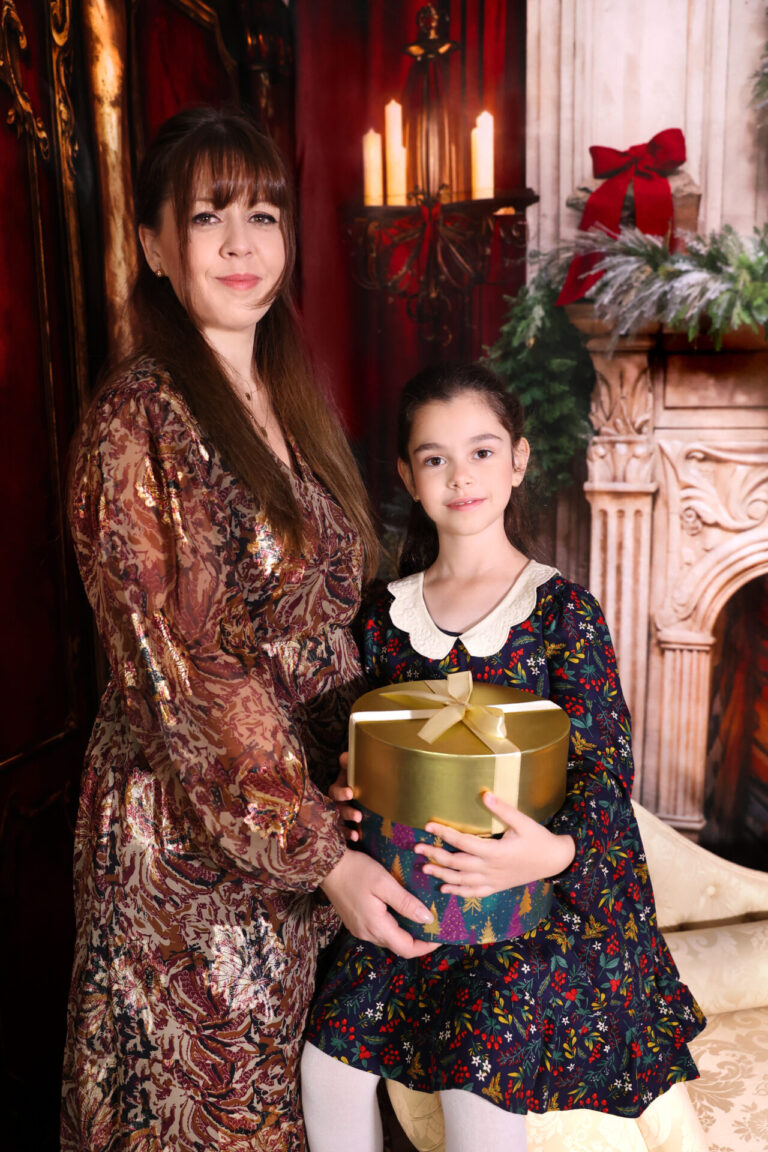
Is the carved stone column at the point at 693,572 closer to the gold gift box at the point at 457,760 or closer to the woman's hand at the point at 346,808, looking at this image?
the gold gift box at the point at 457,760

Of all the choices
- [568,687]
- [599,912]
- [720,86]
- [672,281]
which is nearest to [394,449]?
[672,281]

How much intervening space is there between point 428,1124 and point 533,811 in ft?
2.05

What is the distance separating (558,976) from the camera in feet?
3.99

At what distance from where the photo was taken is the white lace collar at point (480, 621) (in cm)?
139

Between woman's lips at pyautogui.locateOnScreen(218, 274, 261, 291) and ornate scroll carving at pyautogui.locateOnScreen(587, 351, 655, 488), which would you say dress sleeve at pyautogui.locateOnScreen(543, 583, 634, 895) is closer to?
woman's lips at pyautogui.locateOnScreen(218, 274, 261, 291)

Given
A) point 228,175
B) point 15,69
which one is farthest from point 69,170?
point 228,175

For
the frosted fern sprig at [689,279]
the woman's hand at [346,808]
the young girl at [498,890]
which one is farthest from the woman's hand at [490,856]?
the frosted fern sprig at [689,279]

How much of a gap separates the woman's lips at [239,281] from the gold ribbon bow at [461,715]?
24.7 inches

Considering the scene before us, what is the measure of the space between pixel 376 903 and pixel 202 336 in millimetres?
827

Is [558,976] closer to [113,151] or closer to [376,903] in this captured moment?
[376,903]

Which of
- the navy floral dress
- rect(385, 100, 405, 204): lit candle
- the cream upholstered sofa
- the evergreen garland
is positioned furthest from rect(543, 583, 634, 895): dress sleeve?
rect(385, 100, 405, 204): lit candle

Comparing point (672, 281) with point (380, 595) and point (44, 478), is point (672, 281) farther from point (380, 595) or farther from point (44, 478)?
point (44, 478)

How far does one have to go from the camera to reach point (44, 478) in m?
1.91

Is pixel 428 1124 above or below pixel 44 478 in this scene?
below
